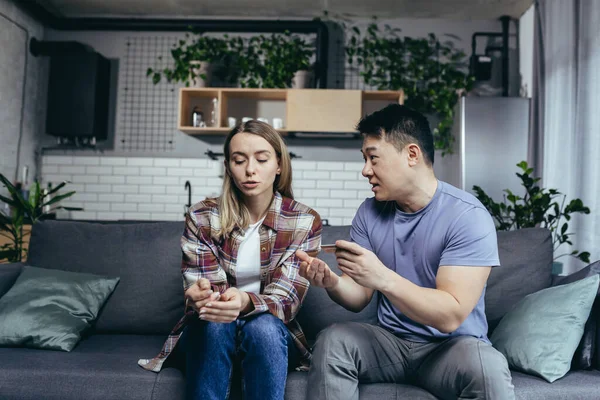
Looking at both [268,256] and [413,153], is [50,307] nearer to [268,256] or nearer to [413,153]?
[268,256]

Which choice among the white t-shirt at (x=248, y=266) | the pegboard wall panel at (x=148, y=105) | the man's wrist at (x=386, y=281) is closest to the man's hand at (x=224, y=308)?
the white t-shirt at (x=248, y=266)

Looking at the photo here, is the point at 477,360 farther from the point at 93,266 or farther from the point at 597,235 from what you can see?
the point at 597,235

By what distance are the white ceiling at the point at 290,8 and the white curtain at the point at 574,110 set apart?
85cm

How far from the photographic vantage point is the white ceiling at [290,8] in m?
4.57

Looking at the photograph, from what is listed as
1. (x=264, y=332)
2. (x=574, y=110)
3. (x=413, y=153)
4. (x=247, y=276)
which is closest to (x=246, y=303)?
(x=264, y=332)

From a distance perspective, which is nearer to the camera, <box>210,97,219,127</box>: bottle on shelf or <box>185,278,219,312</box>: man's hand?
<box>185,278,219,312</box>: man's hand

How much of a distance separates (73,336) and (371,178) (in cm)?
119

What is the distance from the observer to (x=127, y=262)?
7.14ft

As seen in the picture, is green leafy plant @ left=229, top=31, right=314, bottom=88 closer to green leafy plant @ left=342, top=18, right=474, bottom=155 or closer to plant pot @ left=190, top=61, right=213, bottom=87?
plant pot @ left=190, top=61, right=213, bottom=87

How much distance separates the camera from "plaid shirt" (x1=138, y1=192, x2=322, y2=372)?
5.55 ft

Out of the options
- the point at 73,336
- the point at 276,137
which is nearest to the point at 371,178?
the point at 276,137

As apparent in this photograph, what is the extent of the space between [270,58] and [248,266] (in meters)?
3.27

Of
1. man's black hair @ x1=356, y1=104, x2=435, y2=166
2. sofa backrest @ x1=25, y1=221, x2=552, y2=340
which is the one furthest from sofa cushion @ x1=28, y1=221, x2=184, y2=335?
man's black hair @ x1=356, y1=104, x2=435, y2=166

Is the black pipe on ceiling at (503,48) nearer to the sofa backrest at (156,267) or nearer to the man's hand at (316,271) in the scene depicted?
the sofa backrest at (156,267)
